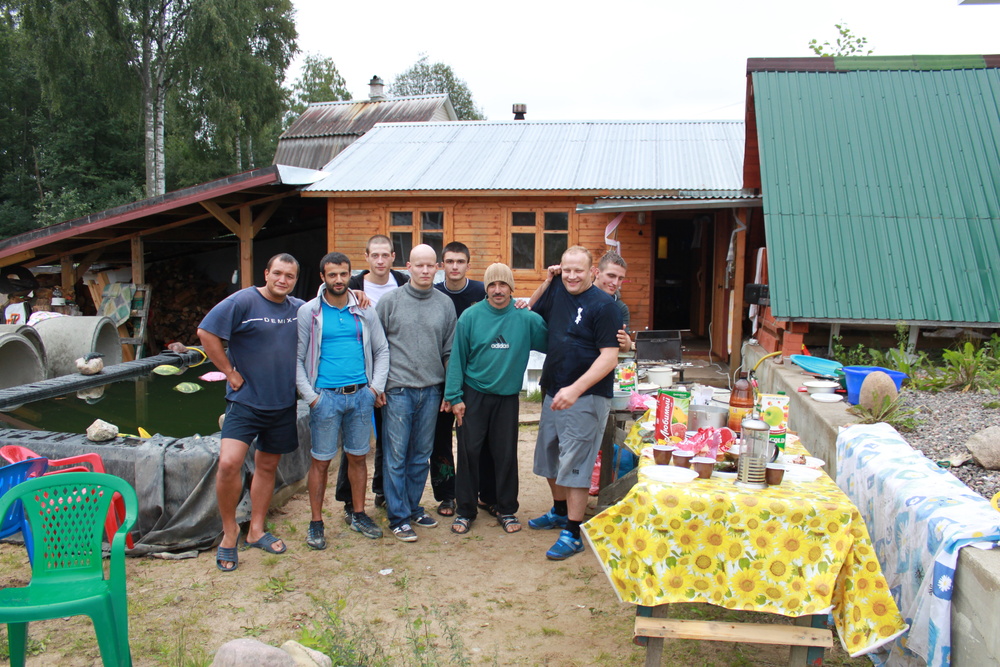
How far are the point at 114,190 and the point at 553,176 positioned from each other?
23233 millimetres

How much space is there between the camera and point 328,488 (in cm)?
563

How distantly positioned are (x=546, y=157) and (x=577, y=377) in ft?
31.0

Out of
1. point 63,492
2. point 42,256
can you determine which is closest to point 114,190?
point 42,256

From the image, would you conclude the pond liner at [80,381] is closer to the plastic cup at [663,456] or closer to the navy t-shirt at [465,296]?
the navy t-shirt at [465,296]

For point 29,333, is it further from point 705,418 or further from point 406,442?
point 705,418

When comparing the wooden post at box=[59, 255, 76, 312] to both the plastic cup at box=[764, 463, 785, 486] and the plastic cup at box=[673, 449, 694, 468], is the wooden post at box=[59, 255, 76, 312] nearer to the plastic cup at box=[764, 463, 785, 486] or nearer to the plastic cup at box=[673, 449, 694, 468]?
the plastic cup at box=[673, 449, 694, 468]

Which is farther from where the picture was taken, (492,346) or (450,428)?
(450,428)

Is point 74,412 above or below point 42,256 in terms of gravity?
below

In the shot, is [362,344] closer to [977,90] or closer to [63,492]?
[63,492]

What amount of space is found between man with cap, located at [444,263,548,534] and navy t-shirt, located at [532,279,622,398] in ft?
0.69

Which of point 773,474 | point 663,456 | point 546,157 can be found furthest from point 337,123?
point 773,474

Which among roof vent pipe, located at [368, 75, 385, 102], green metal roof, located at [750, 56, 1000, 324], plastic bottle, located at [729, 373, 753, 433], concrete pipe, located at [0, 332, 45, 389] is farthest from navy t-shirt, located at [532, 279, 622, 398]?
roof vent pipe, located at [368, 75, 385, 102]

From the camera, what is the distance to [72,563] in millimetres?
2943

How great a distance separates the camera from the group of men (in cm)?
406
